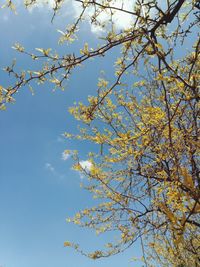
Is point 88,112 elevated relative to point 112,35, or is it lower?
lower

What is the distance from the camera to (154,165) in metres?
7.30

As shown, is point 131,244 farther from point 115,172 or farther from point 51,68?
point 51,68

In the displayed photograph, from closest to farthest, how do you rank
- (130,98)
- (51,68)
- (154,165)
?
1. (51,68)
2. (154,165)
3. (130,98)

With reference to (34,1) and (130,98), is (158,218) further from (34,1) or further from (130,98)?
(34,1)

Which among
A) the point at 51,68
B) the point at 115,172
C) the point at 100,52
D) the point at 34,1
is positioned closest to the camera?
the point at 100,52

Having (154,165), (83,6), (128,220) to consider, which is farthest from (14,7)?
(128,220)

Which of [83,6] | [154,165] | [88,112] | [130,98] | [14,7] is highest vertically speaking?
[130,98]

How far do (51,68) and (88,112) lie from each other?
16.9 inches

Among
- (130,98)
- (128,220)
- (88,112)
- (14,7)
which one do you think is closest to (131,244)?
(128,220)

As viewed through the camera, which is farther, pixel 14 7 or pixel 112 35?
pixel 14 7

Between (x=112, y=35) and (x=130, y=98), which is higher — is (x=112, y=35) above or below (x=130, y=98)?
below

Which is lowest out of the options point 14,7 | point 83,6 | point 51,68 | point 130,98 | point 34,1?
point 51,68

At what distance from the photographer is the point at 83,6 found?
8.90ft

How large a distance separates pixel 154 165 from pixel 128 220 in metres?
1.26
